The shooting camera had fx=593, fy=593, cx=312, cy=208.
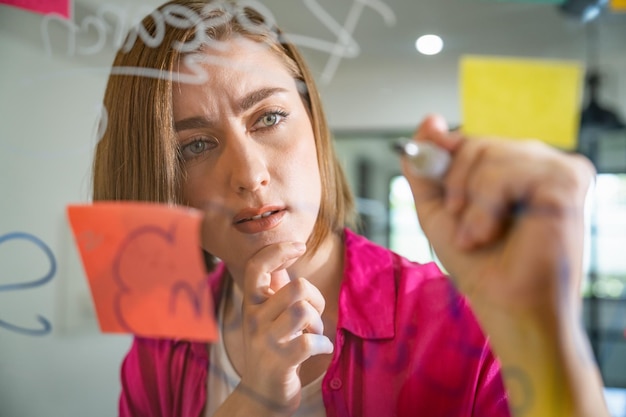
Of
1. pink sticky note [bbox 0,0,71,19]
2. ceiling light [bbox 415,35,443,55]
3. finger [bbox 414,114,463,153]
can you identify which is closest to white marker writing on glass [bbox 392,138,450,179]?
finger [bbox 414,114,463,153]

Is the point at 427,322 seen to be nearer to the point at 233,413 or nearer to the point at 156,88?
the point at 233,413

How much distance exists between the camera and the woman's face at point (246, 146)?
1.53 feet

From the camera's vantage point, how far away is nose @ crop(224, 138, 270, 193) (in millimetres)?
463

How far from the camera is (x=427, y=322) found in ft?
1.57

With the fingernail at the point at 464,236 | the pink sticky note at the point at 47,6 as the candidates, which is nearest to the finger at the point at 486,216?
the fingernail at the point at 464,236

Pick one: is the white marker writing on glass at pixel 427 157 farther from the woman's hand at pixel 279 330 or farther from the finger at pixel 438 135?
the woman's hand at pixel 279 330

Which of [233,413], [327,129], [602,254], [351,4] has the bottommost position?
[233,413]

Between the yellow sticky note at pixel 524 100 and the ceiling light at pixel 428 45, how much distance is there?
0.11ft

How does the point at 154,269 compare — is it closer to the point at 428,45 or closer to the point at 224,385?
the point at 224,385

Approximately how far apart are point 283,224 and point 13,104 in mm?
284

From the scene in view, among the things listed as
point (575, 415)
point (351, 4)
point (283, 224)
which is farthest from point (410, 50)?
point (575, 415)

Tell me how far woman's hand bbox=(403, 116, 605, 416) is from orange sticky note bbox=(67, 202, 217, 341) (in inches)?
7.5

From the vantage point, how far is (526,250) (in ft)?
1.26

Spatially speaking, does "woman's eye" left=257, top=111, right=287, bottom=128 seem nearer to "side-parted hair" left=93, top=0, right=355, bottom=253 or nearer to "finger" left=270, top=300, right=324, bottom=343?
"side-parted hair" left=93, top=0, right=355, bottom=253
